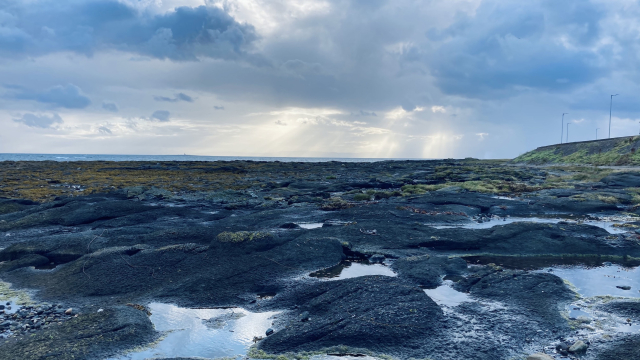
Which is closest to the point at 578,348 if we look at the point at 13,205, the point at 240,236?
the point at 240,236

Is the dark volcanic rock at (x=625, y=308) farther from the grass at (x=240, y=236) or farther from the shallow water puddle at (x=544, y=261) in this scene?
the grass at (x=240, y=236)

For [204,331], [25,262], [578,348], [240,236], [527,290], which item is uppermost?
[240,236]

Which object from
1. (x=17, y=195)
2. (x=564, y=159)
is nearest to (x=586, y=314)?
(x=17, y=195)

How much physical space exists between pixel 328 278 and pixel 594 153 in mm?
81757

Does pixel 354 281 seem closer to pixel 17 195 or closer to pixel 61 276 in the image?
pixel 61 276

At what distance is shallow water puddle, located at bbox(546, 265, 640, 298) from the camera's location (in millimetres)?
11453

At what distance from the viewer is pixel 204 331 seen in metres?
9.24

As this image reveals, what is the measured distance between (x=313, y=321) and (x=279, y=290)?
2.77 m

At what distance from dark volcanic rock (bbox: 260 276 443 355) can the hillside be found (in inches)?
2509

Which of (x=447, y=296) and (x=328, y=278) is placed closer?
(x=447, y=296)

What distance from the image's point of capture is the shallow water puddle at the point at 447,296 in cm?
1073

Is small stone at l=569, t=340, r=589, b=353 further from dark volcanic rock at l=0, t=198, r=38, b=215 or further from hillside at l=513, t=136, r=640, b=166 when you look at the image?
hillside at l=513, t=136, r=640, b=166

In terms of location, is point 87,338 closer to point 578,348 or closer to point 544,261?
point 578,348

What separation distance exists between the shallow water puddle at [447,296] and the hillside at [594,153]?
61633 millimetres
